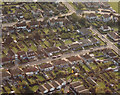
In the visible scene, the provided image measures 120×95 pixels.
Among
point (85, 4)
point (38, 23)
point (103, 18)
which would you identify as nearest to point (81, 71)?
point (38, 23)

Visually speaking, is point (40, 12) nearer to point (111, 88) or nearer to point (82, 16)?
point (82, 16)

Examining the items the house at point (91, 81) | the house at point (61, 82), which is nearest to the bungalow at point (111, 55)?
the house at point (91, 81)

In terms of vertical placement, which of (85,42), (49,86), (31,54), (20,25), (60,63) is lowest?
(49,86)

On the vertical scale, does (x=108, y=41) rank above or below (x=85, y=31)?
below

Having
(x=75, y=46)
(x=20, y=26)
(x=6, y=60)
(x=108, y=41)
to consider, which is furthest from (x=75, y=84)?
(x=20, y=26)

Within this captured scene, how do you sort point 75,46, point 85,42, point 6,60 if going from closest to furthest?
point 6,60, point 75,46, point 85,42

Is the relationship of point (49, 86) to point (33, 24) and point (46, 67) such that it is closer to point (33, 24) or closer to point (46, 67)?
point (46, 67)

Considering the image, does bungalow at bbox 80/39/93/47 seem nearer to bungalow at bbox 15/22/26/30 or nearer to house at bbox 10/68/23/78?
bungalow at bbox 15/22/26/30

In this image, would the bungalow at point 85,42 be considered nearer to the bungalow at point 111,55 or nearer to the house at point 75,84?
the bungalow at point 111,55

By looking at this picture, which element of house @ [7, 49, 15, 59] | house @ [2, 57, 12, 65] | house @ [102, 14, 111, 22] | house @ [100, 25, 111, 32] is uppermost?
house @ [102, 14, 111, 22]

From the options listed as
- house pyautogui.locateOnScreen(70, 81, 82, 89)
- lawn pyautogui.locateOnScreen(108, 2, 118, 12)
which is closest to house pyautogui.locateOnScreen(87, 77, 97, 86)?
house pyautogui.locateOnScreen(70, 81, 82, 89)

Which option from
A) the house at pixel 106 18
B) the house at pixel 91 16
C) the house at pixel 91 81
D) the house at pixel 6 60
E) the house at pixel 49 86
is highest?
the house at pixel 91 16
